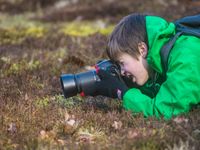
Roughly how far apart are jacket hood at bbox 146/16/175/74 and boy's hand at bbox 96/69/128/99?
0.34 m

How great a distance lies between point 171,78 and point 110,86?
26.5 inches

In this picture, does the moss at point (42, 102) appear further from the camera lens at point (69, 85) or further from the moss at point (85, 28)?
the moss at point (85, 28)

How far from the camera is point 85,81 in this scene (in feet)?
17.0

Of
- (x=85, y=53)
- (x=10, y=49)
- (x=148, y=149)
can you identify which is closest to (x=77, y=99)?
(x=148, y=149)

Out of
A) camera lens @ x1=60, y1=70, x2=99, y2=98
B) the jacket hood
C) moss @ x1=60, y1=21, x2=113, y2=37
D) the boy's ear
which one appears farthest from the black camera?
moss @ x1=60, y1=21, x2=113, y2=37

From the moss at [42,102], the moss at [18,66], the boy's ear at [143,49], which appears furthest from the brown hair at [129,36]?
the moss at [18,66]

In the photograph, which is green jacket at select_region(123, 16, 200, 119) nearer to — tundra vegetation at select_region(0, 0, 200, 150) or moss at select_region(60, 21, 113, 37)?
tundra vegetation at select_region(0, 0, 200, 150)

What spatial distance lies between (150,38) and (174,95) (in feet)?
Answer: 1.99

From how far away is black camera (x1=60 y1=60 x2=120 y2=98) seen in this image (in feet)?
16.9

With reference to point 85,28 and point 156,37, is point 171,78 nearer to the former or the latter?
point 156,37

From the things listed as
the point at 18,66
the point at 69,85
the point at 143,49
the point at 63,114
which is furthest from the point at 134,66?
the point at 18,66

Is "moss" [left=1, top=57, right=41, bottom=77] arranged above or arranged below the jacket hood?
below

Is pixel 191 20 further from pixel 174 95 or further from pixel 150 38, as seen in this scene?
pixel 174 95

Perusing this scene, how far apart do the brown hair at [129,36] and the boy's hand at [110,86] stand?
8.6 inches
